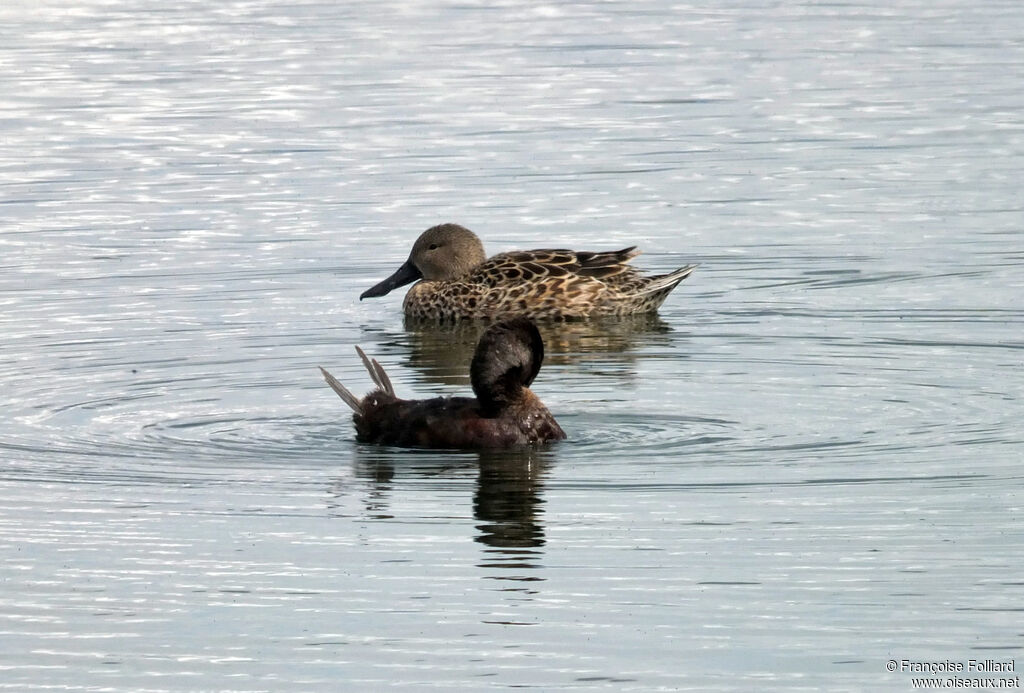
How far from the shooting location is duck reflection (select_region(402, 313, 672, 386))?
1321 cm

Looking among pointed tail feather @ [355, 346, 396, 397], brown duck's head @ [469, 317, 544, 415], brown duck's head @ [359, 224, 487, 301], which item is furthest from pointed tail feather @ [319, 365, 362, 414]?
brown duck's head @ [359, 224, 487, 301]

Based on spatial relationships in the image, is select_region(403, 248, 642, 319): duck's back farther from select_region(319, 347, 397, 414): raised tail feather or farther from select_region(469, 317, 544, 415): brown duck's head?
select_region(469, 317, 544, 415): brown duck's head

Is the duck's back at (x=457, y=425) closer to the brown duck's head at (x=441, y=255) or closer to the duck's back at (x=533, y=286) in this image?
the duck's back at (x=533, y=286)

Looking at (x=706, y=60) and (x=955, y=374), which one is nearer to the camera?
(x=955, y=374)

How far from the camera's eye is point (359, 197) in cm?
1911

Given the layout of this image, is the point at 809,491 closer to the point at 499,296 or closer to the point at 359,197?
the point at 499,296

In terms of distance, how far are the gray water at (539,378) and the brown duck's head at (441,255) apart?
15.9 inches

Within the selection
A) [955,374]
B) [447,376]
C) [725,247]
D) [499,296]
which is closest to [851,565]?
[955,374]

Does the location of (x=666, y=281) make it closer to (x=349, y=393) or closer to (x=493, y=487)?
(x=349, y=393)

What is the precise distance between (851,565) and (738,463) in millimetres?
1888

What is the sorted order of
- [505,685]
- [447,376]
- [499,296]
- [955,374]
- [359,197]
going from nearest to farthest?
[505,685]
[955,374]
[447,376]
[499,296]
[359,197]

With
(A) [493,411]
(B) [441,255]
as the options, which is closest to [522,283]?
(B) [441,255]

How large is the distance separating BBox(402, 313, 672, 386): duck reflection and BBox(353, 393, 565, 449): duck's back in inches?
70.3

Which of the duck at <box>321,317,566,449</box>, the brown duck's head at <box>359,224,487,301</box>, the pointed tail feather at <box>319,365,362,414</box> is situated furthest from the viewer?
the brown duck's head at <box>359,224,487,301</box>
